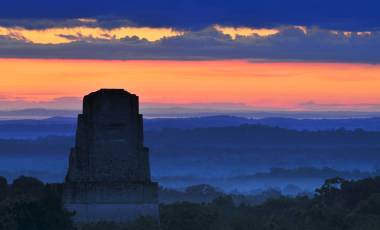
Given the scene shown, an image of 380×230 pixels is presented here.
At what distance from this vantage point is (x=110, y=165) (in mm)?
50562

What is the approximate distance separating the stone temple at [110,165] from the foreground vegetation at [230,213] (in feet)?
3.23

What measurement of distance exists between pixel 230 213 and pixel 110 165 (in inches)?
496

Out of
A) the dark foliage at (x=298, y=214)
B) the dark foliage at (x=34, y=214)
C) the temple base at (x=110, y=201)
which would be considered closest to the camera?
the dark foliage at (x=34, y=214)

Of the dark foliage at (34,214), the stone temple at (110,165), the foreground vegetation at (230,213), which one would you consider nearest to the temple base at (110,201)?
the stone temple at (110,165)

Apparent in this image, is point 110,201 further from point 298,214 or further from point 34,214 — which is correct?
point 298,214

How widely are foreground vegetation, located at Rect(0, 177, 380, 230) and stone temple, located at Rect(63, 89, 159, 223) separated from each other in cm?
98

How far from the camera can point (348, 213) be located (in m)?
56.8

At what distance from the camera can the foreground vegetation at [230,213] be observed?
47.9m

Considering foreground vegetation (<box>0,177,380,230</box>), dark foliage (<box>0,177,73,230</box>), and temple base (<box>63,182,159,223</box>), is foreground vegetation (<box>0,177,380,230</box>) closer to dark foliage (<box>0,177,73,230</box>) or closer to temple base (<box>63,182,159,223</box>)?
dark foliage (<box>0,177,73,230</box>)

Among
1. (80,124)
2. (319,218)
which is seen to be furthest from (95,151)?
(319,218)

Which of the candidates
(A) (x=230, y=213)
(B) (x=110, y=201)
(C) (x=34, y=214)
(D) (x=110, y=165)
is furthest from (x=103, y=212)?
(A) (x=230, y=213)

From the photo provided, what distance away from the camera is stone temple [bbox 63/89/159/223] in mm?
49969

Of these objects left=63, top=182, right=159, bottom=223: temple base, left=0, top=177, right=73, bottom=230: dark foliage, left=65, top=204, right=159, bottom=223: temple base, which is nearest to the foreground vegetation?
left=0, top=177, right=73, bottom=230: dark foliage

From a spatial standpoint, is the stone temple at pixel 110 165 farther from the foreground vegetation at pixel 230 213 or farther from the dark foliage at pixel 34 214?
the dark foliage at pixel 34 214
